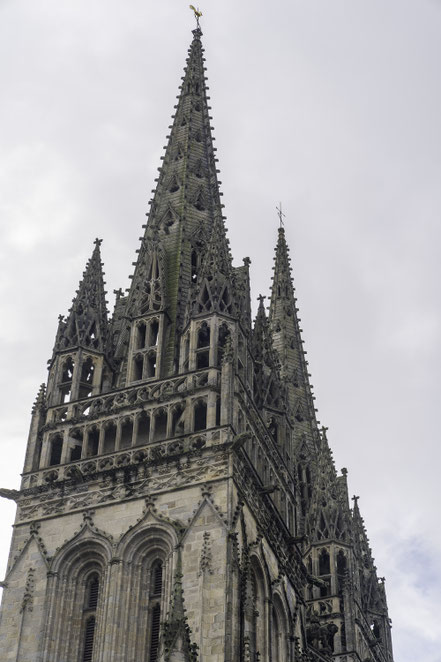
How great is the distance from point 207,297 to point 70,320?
4.70 metres

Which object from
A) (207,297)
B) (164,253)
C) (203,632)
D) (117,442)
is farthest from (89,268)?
(203,632)

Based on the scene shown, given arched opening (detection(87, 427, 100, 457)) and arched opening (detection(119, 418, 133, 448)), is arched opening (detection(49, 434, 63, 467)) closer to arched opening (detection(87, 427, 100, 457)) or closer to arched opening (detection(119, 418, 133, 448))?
arched opening (detection(87, 427, 100, 457))

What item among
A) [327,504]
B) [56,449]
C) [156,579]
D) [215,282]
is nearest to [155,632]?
[156,579]

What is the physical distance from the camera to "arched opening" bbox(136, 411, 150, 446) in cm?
3828

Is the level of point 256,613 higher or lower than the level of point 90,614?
higher

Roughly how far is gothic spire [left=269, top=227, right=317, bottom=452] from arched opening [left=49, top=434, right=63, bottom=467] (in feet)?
59.9

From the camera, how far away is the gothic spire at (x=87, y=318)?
42.1 m

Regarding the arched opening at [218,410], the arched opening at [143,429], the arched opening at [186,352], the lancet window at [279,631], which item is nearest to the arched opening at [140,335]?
the arched opening at [186,352]

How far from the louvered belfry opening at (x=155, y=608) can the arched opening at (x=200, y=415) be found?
4624 mm

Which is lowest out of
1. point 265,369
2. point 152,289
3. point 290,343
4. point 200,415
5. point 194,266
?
point 200,415

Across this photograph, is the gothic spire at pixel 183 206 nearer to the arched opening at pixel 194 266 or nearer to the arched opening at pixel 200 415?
the arched opening at pixel 194 266

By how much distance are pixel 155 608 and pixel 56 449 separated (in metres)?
6.83

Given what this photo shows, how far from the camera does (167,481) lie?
36.2 meters

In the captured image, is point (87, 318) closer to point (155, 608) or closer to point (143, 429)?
point (143, 429)
